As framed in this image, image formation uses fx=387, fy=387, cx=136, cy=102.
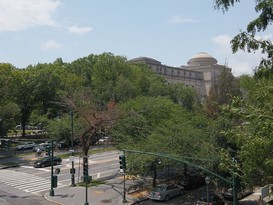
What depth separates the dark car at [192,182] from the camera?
34.9 meters

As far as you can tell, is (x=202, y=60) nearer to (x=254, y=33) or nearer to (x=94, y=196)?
(x=94, y=196)

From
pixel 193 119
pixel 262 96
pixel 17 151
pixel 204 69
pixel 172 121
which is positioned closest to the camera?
pixel 262 96

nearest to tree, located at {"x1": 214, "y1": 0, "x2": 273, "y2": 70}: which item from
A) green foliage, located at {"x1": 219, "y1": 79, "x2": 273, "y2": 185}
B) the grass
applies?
green foliage, located at {"x1": 219, "y1": 79, "x2": 273, "y2": 185}

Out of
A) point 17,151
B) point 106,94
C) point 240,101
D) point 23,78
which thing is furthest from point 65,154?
point 240,101

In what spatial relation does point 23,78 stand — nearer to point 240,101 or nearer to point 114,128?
point 114,128

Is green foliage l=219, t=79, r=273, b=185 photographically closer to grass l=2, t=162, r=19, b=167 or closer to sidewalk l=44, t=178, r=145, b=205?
sidewalk l=44, t=178, r=145, b=205

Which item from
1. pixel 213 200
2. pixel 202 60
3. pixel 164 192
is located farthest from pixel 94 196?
pixel 202 60

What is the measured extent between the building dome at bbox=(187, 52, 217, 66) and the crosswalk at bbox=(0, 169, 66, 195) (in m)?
133

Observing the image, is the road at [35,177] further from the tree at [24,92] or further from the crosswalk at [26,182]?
the tree at [24,92]

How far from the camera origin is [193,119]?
40.7 metres

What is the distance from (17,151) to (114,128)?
27.0 meters

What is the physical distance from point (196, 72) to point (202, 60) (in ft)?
45.5

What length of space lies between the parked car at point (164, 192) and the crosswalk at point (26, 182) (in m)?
10.2

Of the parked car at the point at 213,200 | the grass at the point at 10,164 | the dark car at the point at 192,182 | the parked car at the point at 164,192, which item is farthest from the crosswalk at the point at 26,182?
the parked car at the point at 213,200
